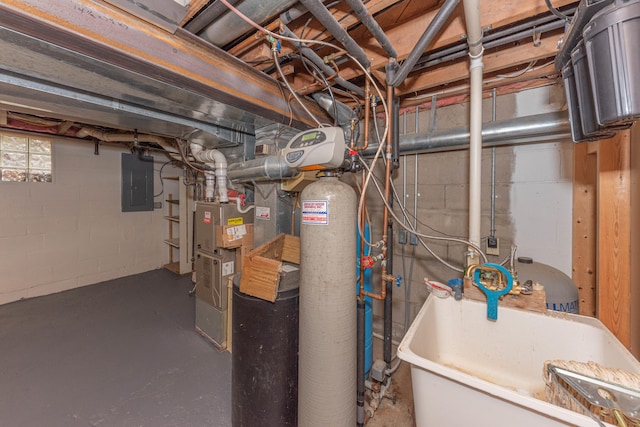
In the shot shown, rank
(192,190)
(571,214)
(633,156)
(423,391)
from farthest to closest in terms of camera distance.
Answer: (192,190)
(571,214)
(633,156)
(423,391)

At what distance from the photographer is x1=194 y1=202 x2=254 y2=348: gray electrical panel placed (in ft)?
7.30

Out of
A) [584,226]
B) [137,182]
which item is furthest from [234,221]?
[137,182]

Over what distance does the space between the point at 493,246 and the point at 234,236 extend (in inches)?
84.9

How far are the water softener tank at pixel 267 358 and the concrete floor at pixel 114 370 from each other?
0.49 m

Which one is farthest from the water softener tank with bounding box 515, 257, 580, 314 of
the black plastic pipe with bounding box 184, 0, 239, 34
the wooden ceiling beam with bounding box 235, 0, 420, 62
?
the black plastic pipe with bounding box 184, 0, 239, 34

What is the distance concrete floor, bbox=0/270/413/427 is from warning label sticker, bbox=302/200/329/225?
4.54 ft

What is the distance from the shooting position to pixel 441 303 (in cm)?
118

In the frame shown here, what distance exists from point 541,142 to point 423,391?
1794 millimetres

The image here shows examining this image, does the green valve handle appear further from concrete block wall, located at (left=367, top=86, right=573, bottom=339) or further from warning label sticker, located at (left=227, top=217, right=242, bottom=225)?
warning label sticker, located at (left=227, top=217, right=242, bottom=225)

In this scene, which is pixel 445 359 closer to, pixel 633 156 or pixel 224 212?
pixel 633 156

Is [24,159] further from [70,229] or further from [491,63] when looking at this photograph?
[491,63]

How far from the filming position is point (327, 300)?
108 cm

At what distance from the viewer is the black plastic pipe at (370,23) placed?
90 cm

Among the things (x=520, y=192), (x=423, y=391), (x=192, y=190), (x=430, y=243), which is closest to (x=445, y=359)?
(x=423, y=391)
